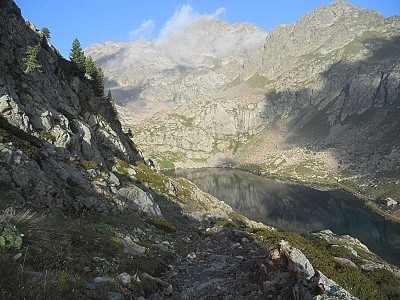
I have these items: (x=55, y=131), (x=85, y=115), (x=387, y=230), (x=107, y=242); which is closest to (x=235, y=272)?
(x=107, y=242)

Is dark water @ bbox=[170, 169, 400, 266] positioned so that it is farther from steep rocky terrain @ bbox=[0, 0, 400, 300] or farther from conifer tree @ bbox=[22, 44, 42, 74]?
conifer tree @ bbox=[22, 44, 42, 74]

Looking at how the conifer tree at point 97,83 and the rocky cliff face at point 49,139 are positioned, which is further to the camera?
the conifer tree at point 97,83

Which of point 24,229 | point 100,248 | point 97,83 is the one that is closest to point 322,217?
point 97,83

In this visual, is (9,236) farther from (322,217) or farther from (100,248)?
(322,217)

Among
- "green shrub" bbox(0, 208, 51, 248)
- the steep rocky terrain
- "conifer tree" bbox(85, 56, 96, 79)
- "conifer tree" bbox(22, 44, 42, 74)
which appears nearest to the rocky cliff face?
the steep rocky terrain

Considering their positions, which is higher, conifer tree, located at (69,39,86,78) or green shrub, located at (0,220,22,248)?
conifer tree, located at (69,39,86,78)

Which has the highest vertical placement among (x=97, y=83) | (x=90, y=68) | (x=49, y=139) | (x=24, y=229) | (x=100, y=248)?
(x=90, y=68)

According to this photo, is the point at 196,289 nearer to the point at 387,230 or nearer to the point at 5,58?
the point at 5,58

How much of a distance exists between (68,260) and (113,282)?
68.9 inches

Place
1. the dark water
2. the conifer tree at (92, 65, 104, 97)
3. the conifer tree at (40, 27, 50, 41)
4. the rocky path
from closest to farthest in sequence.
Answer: the rocky path → the conifer tree at (40, 27, 50, 41) → the conifer tree at (92, 65, 104, 97) → the dark water

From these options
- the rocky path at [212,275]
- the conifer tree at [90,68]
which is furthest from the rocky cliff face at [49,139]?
the conifer tree at [90,68]

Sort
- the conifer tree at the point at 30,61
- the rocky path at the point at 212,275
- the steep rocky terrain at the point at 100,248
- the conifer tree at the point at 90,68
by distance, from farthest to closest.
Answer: the conifer tree at the point at 90,68, the conifer tree at the point at 30,61, the rocky path at the point at 212,275, the steep rocky terrain at the point at 100,248

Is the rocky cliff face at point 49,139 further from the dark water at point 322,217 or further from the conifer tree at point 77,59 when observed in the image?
the dark water at point 322,217

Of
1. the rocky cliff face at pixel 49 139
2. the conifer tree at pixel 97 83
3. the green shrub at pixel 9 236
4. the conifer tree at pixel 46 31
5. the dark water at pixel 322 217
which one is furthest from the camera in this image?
the dark water at pixel 322 217
